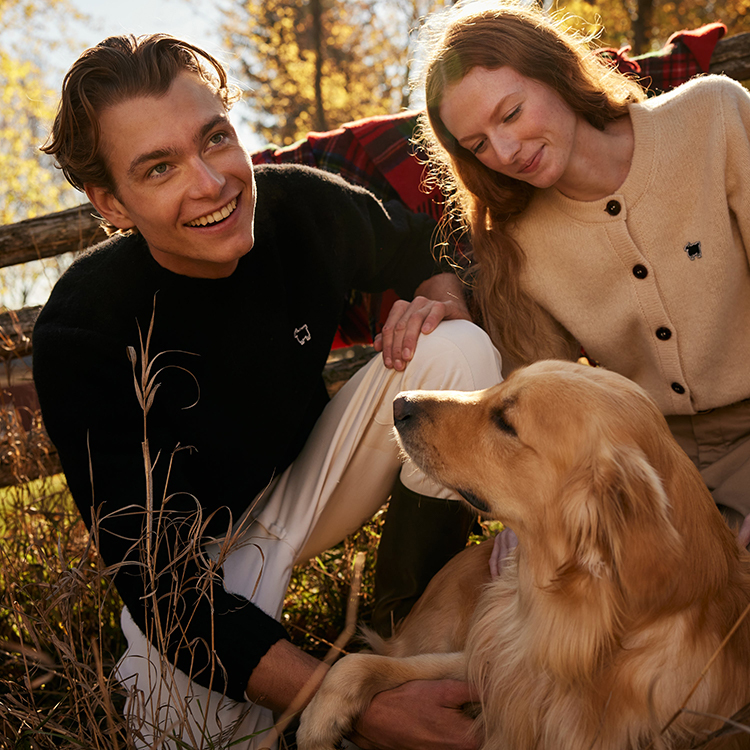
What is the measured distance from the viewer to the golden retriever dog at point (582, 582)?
1410mm

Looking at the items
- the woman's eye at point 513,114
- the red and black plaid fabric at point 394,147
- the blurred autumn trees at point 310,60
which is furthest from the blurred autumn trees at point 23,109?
the woman's eye at point 513,114

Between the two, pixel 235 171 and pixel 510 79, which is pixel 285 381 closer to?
pixel 235 171

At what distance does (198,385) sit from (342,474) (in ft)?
1.98

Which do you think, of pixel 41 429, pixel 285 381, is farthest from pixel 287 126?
pixel 285 381

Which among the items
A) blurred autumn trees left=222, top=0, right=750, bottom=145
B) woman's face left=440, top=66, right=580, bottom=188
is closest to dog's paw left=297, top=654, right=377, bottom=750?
woman's face left=440, top=66, right=580, bottom=188

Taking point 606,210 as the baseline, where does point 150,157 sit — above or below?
above

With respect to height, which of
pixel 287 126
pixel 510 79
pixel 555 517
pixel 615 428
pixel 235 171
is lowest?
pixel 287 126

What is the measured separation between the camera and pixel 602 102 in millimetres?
2242

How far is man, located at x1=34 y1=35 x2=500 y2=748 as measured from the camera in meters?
1.70

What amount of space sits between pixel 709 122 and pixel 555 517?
145 cm

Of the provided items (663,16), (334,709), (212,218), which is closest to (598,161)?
(212,218)

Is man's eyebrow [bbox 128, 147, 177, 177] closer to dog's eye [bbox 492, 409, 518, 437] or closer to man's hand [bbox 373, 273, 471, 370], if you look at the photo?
man's hand [bbox 373, 273, 471, 370]

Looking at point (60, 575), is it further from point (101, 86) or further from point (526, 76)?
point (526, 76)

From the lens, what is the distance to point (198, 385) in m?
2.00
